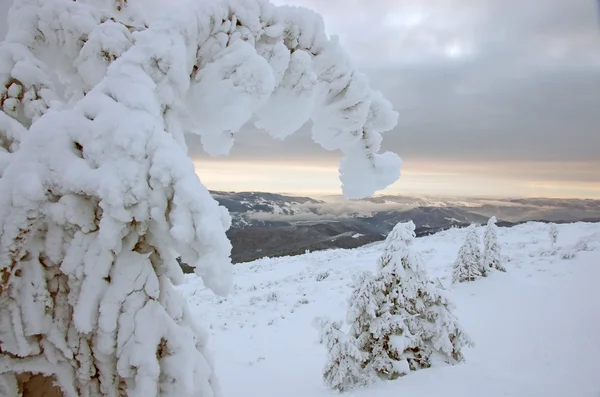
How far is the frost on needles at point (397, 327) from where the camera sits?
23.5 ft

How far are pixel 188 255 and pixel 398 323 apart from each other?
6.62 meters

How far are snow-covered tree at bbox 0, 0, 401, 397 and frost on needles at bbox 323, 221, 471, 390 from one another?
227 inches

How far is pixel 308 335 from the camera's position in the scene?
11.8 m

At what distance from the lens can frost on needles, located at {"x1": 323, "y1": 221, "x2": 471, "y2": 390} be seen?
7.16 metres

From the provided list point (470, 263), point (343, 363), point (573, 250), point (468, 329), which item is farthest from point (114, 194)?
point (573, 250)

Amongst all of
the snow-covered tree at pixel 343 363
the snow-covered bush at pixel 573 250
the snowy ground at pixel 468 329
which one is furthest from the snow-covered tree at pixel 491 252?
the snow-covered tree at pixel 343 363

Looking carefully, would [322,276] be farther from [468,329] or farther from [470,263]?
[468,329]

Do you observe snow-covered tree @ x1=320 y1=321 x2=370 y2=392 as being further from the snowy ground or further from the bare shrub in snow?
the bare shrub in snow

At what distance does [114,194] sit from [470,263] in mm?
16018

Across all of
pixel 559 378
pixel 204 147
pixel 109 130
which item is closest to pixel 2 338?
pixel 109 130

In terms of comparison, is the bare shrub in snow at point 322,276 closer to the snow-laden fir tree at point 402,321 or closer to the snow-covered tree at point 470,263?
the snow-covered tree at point 470,263

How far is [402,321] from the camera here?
285 inches

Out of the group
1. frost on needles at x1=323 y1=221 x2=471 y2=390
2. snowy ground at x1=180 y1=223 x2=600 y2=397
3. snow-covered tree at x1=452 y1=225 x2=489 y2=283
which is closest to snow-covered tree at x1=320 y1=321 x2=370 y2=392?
frost on needles at x1=323 y1=221 x2=471 y2=390

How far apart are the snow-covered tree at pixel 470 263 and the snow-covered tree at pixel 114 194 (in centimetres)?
1506
